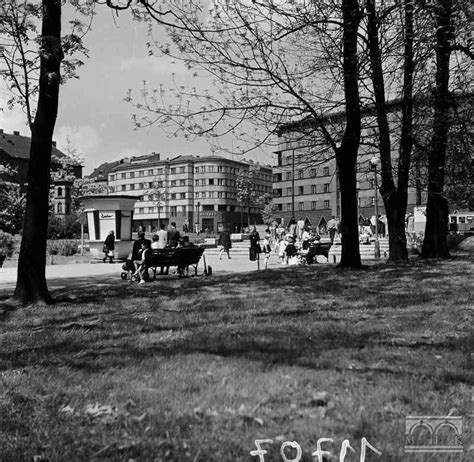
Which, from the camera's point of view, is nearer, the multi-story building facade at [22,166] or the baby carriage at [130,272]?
the baby carriage at [130,272]

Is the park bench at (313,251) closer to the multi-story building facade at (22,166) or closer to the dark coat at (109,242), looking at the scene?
the dark coat at (109,242)

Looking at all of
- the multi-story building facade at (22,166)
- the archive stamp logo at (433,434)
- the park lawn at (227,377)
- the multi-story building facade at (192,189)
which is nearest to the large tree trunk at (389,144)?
the park lawn at (227,377)

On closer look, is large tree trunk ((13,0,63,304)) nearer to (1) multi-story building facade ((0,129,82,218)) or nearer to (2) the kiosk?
(2) the kiosk

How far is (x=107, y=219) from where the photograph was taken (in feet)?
89.9

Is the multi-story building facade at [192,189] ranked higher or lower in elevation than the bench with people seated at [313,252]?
higher

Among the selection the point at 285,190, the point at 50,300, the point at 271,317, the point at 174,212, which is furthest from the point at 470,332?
the point at 174,212

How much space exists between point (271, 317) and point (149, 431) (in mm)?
4555

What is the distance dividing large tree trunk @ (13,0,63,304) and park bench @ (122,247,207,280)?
191 inches

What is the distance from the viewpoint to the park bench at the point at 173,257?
15.4 metres

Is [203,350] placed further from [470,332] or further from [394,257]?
[394,257]

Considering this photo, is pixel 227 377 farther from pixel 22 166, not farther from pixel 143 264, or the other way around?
pixel 22 166

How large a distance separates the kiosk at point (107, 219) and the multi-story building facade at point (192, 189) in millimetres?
100544

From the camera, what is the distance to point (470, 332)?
6.50 metres

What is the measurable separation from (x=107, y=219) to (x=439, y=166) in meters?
15.9
